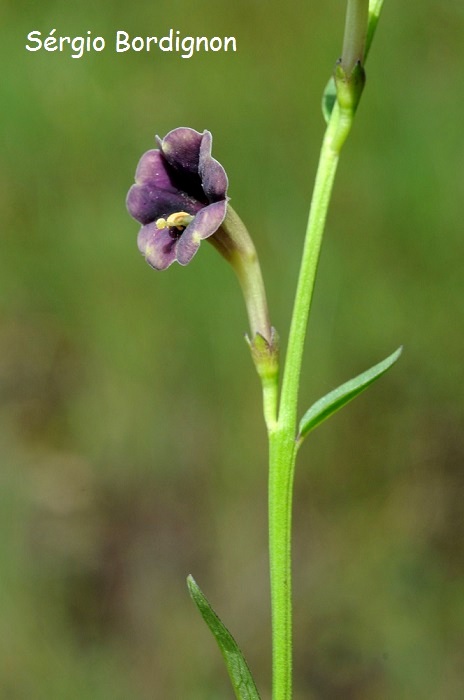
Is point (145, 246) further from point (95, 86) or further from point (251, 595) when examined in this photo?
point (95, 86)

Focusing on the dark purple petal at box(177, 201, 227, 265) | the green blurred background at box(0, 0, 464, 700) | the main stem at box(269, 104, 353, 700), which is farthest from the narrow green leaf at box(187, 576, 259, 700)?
the green blurred background at box(0, 0, 464, 700)

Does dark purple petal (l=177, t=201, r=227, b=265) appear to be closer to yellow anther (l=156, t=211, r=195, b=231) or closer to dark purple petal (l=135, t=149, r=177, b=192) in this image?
yellow anther (l=156, t=211, r=195, b=231)

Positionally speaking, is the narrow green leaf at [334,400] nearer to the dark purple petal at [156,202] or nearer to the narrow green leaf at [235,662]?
the narrow green leaf at [235,662]

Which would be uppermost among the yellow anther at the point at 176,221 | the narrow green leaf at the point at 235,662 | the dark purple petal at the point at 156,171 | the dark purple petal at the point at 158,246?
the dark purple petal at the point at 156,171

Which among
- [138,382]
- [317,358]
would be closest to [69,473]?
[138,382]

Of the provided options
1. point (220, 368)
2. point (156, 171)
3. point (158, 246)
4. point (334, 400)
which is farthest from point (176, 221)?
point (220, 368)

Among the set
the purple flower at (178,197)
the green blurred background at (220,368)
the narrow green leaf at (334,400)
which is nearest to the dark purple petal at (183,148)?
the purple flower at (178,197)
